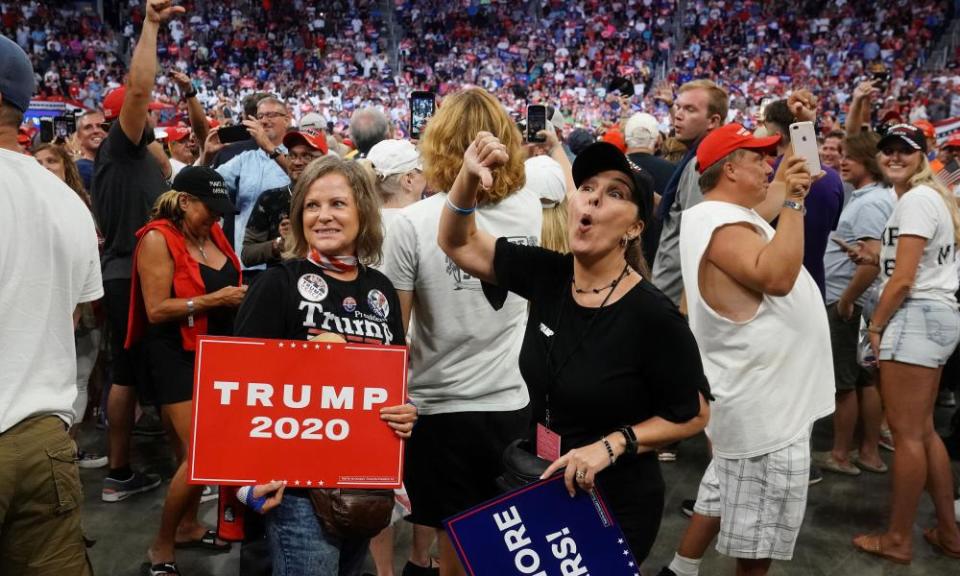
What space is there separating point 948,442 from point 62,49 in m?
25.0

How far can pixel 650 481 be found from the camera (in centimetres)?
195

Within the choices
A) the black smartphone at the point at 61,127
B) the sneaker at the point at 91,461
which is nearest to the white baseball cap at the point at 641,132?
the sneaker at the point at 91,461

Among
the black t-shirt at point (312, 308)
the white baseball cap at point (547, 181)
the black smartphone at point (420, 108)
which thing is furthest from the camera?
the black smartphone at point (420, 108)

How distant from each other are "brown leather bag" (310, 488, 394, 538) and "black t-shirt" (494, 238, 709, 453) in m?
0.48

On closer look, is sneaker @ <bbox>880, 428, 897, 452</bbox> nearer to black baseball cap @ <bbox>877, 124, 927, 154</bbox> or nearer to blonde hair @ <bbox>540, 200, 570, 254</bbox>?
black baseball cap @ <bbox>877, 124, 927, 154</bbox>

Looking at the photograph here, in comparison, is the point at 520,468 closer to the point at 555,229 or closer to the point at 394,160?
the point at 394,160

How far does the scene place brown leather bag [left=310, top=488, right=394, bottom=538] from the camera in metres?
1.97

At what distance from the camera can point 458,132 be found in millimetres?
2488

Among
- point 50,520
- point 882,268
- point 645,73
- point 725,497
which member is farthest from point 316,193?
point 645,73

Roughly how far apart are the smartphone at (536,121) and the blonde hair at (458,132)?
1372mm

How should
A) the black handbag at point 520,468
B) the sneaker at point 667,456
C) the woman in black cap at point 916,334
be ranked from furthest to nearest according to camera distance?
the sneaker at point 667,456, the woman in black cap at point 916,334, the black handbag at point 520,468

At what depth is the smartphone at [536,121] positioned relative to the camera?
3922mm

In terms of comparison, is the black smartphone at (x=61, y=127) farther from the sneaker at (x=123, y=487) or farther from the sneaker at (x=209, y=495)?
the sneaker at (x=209, y=495)

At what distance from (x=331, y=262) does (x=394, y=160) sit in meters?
1.13
